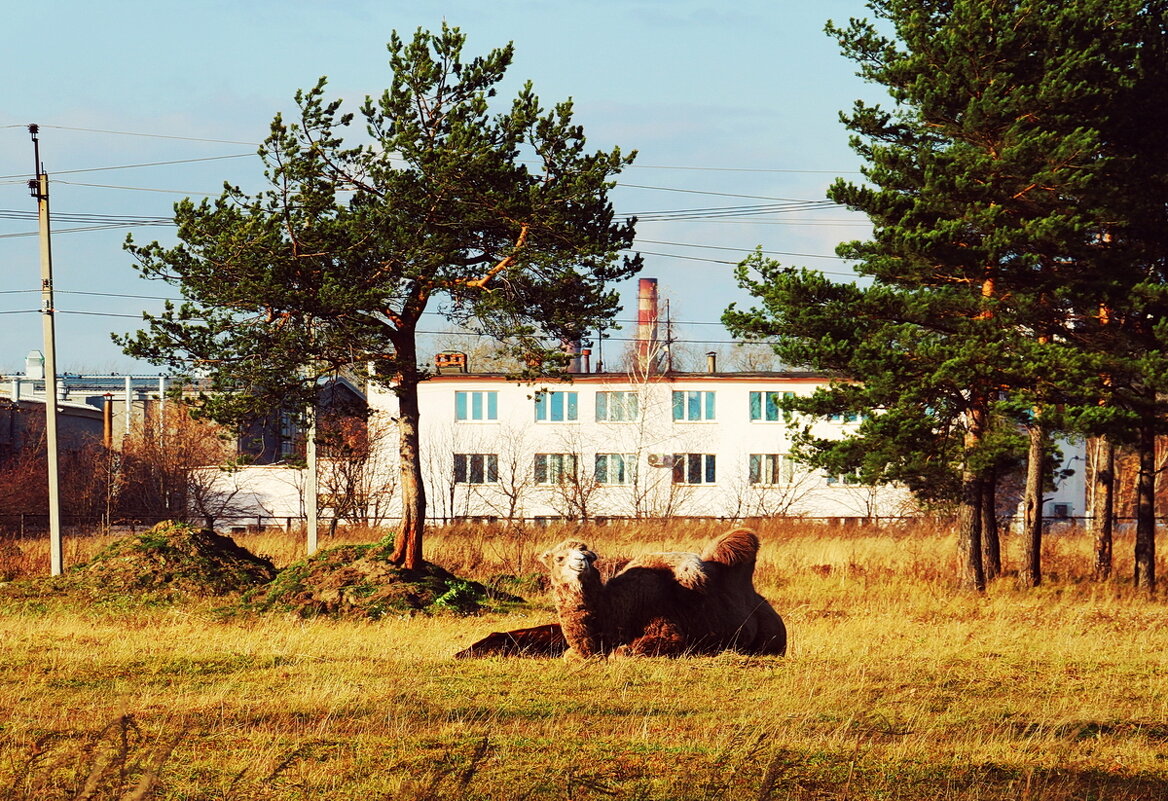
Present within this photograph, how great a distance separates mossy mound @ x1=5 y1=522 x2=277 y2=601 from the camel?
36.9ft

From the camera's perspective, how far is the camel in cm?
1127

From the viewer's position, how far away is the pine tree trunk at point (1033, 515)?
23609mm

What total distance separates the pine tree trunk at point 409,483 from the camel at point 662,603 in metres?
9.02

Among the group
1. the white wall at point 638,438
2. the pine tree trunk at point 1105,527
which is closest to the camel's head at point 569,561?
the pine tree trunk at point 1105,527

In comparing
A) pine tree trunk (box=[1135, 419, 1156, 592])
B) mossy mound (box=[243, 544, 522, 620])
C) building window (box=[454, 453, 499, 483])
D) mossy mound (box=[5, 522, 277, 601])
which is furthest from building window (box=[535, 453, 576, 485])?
mossy mound (box=[243, 544, 522, 620])

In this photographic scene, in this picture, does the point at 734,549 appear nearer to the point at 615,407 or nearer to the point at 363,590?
the point at 363,590

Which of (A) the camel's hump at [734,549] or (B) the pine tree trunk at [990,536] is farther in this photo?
(B) the pine tree trunk at [990,536]

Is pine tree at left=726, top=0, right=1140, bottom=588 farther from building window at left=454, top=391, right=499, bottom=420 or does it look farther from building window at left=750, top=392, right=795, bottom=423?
building window at left=454, top=391, right=499, bottom=420

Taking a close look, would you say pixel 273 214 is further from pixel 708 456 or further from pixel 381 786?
pixel 708 456

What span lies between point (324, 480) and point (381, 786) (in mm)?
42337

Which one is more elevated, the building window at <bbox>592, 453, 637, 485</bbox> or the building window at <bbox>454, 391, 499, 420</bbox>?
the building window at <bbox>454, 391, 499, 420</bbox>

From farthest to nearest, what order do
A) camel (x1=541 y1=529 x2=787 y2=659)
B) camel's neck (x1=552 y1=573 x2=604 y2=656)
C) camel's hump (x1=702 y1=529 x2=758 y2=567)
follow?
1. camel's hump (x1=702 y1=529 x2=758 y2=567)
2. camel (x1=541 y1=529 x2=787 y2=659)
3. camel's neck (x1=552 y1=573 x2=604 y2=656)

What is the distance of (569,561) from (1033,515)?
15.8m

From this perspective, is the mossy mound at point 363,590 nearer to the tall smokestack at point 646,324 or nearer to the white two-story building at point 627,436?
the white two-story building at point 627,436
